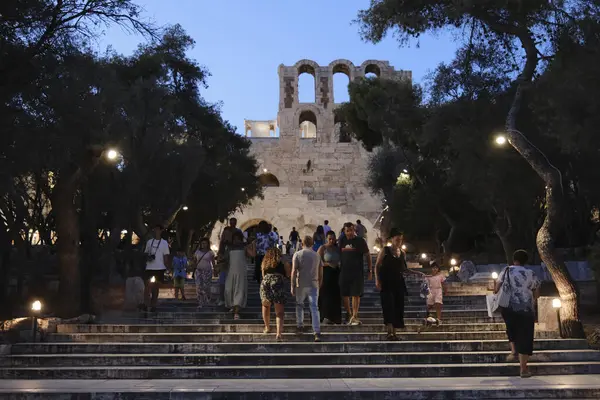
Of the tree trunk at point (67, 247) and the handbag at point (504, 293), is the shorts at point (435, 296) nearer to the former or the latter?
the handbag at point (504, 293)

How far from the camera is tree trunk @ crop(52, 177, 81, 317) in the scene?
10969 millimetres

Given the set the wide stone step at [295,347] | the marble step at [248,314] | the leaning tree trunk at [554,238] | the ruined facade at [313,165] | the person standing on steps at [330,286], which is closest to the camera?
the wide stone step at [295,347]

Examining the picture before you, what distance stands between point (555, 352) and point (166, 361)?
515 cm

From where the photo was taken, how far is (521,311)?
734cm

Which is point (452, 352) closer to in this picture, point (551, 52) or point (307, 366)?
point (307, 366)

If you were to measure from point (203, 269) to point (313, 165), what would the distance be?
36984 mm

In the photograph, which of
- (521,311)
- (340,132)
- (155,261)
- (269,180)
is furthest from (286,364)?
(340,132)

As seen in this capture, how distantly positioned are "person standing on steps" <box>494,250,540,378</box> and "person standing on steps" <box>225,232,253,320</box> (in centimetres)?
452

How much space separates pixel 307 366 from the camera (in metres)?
7.76

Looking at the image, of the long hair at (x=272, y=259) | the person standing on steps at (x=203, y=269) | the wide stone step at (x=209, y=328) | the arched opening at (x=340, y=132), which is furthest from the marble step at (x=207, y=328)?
the arched opening at (x=340, y=132)

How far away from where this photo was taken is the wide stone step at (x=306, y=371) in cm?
759

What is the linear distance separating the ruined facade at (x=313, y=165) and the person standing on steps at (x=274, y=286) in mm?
28750

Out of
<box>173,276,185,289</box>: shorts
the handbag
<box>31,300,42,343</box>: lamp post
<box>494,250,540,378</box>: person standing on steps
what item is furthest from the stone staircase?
<box>173,276,185,289</box>: shorts

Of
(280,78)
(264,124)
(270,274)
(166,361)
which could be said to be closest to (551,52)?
(270,274)
